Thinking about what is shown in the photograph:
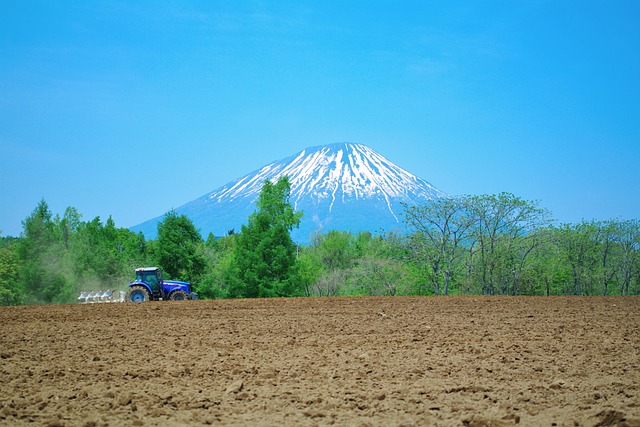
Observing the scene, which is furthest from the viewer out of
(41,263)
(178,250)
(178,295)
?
(41,263)

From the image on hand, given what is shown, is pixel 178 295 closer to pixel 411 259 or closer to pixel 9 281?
pixel 411 259

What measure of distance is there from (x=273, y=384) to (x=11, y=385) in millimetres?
4583

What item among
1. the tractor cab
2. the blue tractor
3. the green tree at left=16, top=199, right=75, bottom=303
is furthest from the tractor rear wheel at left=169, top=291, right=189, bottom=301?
the green tree at left=16, top=199, right=75, bottom=303

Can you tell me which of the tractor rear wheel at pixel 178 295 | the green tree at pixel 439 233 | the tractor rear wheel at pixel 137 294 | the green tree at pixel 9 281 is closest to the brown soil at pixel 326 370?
the tractor rear wheel at pixel 137 294

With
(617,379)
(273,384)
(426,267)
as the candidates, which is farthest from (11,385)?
(426,267)

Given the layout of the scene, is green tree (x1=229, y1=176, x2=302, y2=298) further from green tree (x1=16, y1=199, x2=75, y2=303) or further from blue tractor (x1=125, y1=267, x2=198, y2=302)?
green tree (x1=16, y1=199, x2=75, y2=303)

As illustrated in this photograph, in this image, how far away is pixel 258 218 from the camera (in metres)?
51.0

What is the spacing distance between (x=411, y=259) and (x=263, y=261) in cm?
1347

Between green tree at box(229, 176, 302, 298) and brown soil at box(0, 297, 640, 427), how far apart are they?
29.2 m

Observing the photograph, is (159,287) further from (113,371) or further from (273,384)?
(273,384)

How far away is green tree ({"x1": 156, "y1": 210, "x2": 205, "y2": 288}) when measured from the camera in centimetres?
5112

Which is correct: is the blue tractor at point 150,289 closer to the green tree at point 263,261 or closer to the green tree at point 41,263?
the green tree at point 263,261

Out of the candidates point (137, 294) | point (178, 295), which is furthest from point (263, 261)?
point (137, 294)

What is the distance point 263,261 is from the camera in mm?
49625
